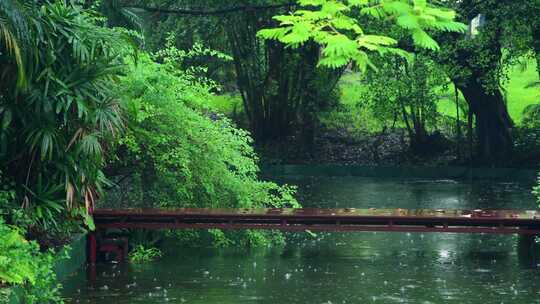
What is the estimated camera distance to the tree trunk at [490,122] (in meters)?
36.7

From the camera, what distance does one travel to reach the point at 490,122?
122ft

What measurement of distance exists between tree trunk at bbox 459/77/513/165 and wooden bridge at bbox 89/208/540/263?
61.6 feet

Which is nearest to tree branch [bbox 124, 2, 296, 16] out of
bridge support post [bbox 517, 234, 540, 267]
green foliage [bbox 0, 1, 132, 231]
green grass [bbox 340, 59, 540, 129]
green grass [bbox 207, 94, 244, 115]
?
green grass [bbox 207, 94, 244, 115]

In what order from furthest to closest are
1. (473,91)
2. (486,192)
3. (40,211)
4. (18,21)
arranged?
(473,91) < (486,192) < (40,211) < (18,21)

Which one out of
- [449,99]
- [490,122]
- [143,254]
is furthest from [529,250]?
[449,99]

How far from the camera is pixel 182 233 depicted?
65.1 ft

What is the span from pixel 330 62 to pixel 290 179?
1154 inches

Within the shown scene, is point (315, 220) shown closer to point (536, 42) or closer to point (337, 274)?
point (337, 274)

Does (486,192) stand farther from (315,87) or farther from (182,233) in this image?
(182,233)

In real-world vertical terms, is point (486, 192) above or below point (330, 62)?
below

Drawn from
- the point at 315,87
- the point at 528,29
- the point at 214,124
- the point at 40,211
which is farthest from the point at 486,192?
the point at 40,211

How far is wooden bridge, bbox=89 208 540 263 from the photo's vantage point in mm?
17656

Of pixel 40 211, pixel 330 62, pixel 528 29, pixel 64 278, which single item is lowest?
pixel 64 278

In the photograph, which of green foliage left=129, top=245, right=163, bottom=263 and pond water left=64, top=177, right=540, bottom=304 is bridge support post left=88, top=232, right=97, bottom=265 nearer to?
pond water left=64, top=177, right=540, bottom=304
